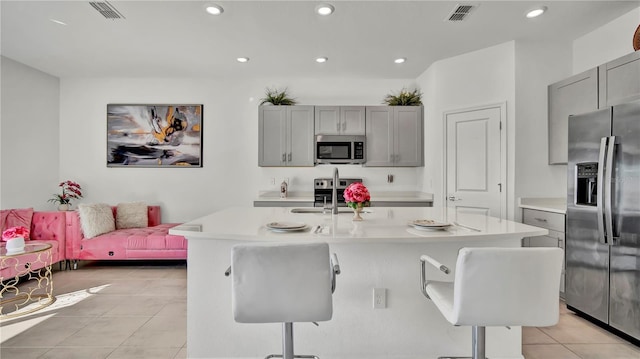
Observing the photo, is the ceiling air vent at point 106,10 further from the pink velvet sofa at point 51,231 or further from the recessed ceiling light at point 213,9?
the pink velvet sofa at point 51,231

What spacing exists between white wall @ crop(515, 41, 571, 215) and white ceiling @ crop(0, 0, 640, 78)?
16 centimetres

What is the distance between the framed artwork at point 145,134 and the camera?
4.75m

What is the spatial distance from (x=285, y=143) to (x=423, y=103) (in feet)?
6.70

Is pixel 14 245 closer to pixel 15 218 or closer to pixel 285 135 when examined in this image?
pixel 15 218

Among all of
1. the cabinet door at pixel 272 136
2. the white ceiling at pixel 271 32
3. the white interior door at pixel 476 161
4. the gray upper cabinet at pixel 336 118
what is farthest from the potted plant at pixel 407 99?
the cabinet door at pixel 272 136

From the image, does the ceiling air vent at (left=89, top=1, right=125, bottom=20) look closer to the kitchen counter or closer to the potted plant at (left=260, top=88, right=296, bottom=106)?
the potted plant at (left=260, top=88, right=296, bottom=106)

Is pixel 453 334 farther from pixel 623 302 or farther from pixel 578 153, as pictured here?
pixel 578 153

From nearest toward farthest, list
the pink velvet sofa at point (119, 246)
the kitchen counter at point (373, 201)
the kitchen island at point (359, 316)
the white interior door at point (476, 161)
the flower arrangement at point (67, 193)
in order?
the kitchen island at point (359, 316)
the white interior door at point (476, 161)
the pink velvet sofa at point (119, 246)
the kitchen counter at point (373, 201)
the flower arrangement at point (67, 193)

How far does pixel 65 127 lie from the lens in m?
4.77

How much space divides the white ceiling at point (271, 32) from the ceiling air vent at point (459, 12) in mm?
64

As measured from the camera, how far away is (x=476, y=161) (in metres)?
3.76

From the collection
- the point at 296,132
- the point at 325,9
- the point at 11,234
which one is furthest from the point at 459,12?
the point at 11,234

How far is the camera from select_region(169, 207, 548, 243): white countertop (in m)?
1.58

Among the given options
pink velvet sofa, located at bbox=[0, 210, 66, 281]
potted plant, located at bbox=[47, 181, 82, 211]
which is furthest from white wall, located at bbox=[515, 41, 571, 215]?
potted plant, located at bbox=[47, 181, 82, 211]
